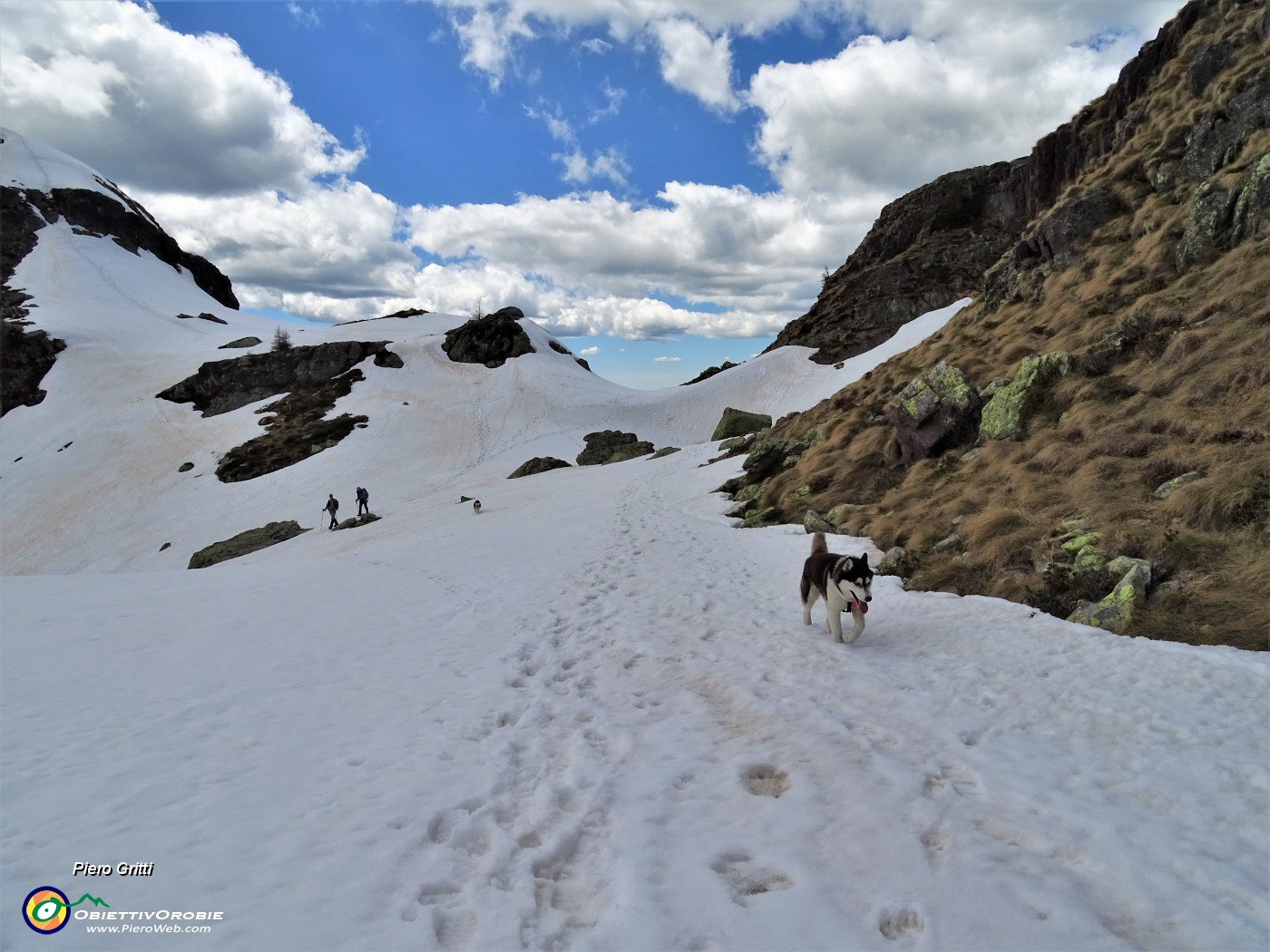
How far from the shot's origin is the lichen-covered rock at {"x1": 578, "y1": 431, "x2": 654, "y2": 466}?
168ft

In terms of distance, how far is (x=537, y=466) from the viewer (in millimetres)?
46688

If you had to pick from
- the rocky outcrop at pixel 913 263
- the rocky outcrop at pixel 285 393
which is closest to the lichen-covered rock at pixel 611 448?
the rocky outcrop at pixel 285 393

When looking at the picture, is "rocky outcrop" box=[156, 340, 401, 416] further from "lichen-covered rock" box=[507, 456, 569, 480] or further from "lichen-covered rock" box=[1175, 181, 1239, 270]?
"lichen-covered rock" box=[1175, 181, 1239, 270]

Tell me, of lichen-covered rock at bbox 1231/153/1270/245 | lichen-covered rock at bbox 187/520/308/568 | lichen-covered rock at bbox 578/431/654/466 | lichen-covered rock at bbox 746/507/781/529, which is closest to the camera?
lichen-covered rock at bbox 1231/153/1270/245

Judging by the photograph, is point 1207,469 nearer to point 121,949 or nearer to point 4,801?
point 121,949

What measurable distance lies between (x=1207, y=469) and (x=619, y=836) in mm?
10660

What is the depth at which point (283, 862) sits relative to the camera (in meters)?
4.04

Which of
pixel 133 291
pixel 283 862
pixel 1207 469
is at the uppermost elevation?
pixel 133 291

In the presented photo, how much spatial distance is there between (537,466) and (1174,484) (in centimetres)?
4098

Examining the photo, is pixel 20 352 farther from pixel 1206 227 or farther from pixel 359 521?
pixel 1206 227

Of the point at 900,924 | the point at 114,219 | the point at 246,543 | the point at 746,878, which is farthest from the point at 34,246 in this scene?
the point at 900,924

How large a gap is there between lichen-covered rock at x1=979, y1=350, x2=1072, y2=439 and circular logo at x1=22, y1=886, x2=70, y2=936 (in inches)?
666

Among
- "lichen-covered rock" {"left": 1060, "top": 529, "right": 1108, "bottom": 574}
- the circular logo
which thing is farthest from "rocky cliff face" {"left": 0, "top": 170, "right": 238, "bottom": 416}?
"lichen-covered rock" {"left": 1060, "top": 529, "right": 1108, "bottom": 574}

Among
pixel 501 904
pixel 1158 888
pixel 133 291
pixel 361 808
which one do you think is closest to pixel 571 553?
pixel 361 808
